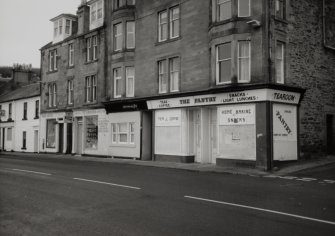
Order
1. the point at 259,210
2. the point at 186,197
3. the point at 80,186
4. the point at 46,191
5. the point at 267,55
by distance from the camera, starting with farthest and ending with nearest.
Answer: the point at 267,55 < the point at 80,186 < the point at 46,191 < the point at 186,197 < the point at 259,210

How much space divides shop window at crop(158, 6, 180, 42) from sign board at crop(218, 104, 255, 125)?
6.36 m

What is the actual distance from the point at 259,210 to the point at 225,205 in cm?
84

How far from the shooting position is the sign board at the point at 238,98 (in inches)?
724

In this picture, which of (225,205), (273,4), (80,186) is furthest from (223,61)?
(225,205)

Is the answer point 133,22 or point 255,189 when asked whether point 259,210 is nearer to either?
point 255,189

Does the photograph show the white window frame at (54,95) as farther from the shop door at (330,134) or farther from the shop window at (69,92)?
the shop door at (330,134)

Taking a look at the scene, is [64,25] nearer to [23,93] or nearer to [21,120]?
[23,93]

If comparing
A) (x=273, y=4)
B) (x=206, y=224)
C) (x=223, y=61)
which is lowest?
(x=206, y=224)

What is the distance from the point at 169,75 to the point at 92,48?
10.2 meters

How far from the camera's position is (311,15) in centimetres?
2209

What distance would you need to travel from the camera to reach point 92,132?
100 ft

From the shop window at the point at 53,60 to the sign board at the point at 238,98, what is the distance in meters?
17.1

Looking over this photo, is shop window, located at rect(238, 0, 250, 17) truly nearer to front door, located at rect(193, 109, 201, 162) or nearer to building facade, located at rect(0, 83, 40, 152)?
front door, located at rect(193, 109, 201, 162)

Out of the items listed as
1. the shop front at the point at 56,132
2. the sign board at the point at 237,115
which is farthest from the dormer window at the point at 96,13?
the sign board at the point at 237,115
